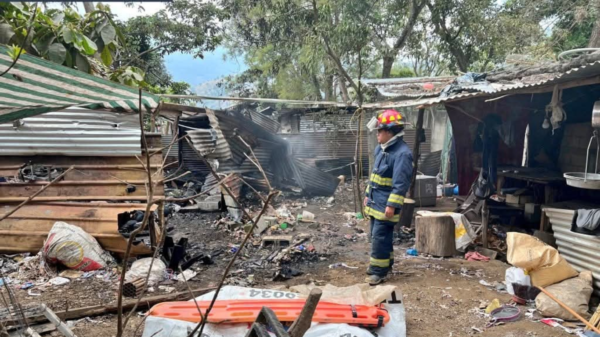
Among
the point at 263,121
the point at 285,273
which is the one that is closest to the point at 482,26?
the point at 263,121

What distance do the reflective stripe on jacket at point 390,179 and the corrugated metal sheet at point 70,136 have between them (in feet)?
10.7

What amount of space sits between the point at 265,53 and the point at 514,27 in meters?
10.5

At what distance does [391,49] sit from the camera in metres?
13.1

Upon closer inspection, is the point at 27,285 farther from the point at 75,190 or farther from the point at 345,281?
the point at 345,281

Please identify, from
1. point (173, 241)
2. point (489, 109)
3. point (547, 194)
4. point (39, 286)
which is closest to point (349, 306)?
point (173, 241)

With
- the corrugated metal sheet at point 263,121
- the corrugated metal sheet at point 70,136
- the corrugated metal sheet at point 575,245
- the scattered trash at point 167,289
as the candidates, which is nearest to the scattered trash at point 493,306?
the corrugated metal sheet at point 575,245

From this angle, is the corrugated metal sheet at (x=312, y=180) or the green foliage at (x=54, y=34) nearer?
the green foliage at (x=54, y=34)

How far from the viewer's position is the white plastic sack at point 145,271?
4.88 m

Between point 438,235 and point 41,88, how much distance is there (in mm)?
A: 5143

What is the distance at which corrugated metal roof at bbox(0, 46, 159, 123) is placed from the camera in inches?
102

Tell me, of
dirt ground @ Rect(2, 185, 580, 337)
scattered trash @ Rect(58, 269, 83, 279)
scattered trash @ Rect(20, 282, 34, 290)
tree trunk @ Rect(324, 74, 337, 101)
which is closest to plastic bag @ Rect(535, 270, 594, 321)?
dirt ground @ Rect(2, 185, 580, 337)

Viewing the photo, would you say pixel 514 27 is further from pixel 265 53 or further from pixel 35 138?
pixel 35 138

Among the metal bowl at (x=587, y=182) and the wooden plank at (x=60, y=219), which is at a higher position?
the metal bowl at (x=587, y=182)

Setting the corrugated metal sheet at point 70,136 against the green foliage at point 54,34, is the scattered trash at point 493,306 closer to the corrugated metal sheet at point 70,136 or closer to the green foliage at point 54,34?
the green foliage at point 54,34
